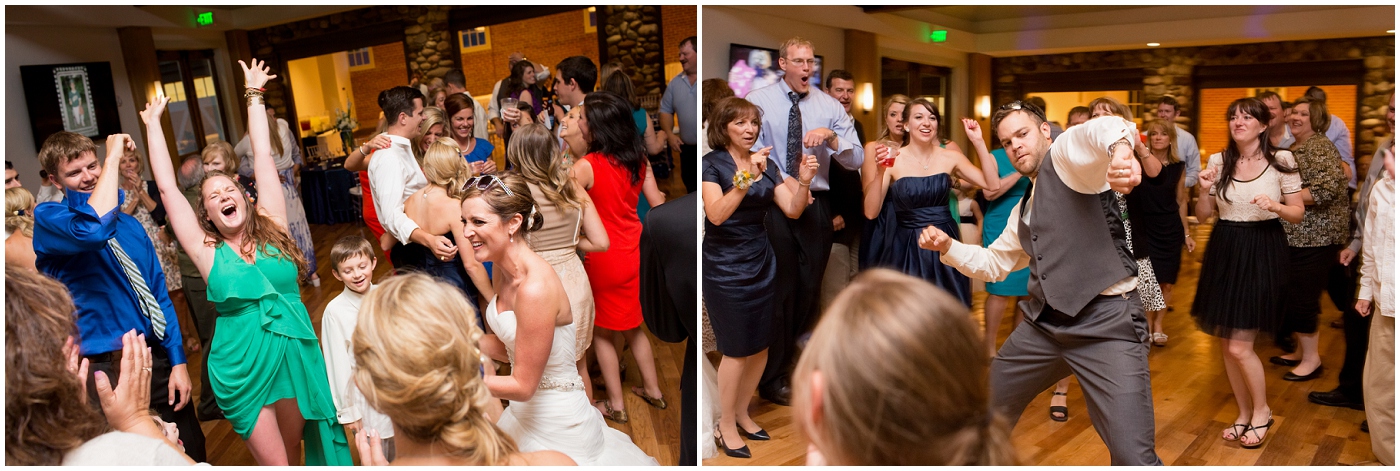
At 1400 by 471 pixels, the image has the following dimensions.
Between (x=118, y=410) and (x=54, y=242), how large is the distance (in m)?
0.53

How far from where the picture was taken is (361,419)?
1943 mm

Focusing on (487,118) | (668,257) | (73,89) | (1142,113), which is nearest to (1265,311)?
(1142,113)

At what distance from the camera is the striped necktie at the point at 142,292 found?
6.27 ft

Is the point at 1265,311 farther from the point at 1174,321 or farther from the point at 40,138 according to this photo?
the point at 40,138

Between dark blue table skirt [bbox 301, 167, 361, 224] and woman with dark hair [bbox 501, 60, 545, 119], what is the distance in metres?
3.12

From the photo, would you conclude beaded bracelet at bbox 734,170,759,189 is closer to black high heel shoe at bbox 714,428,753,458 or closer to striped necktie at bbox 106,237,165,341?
black high heel shoe at bbox 714,428,753,458

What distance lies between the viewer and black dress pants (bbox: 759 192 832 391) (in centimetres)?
236

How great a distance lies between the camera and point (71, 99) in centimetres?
614

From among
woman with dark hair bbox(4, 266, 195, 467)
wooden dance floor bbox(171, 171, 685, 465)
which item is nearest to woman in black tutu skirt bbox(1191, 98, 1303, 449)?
wooden dance floor bbox(171, 171, 685, 465)

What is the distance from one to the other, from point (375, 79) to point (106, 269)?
26.0ft

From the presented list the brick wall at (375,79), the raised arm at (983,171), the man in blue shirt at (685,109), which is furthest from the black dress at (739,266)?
the brick wall at (375,79)

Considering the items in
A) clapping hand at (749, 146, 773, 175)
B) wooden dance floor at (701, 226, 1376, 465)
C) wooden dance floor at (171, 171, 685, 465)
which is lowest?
wooden dance floor at (701, 226, 1376, 465)

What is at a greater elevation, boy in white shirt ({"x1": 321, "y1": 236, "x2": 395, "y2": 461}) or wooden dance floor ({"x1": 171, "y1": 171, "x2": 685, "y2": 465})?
boy in white shirt ({"x1": 321, "y1": 236, "x2": 395, "y2": 461})

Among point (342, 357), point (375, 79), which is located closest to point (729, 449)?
point (342, 357)
